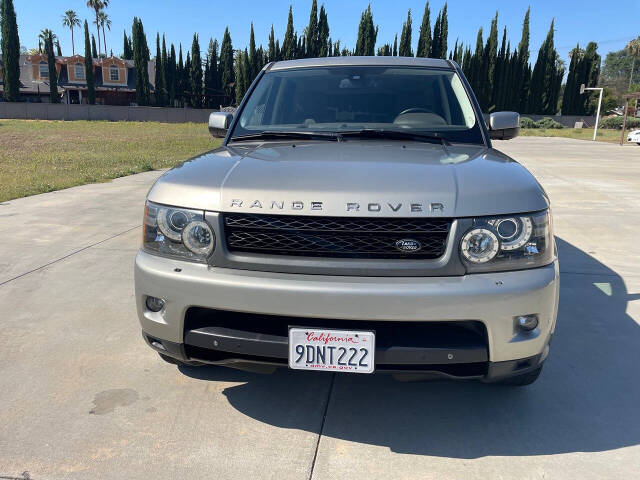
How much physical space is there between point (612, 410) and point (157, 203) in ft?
7.96

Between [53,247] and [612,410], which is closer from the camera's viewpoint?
[612,410]

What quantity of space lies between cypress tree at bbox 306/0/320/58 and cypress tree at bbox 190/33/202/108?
1246 cm

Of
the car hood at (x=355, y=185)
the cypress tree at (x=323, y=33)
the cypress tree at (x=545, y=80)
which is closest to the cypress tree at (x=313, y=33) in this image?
the cypress tree at (x=323, y=33)

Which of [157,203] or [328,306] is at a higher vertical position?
[157,203]

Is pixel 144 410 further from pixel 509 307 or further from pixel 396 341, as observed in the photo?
pixel 509 307

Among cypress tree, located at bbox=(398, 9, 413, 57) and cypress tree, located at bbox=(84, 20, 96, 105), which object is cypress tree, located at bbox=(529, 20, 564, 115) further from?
cypress tree, located at bbox=(84, 20, 96, 105)

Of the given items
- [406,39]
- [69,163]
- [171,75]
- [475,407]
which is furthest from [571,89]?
[475,407]

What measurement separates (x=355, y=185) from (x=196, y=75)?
60.5 m

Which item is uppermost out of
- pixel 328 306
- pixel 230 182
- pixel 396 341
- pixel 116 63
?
pixel 116 63

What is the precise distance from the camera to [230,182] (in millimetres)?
2229

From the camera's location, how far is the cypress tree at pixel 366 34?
58.2 meters

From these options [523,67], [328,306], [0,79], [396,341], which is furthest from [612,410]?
[0,79]

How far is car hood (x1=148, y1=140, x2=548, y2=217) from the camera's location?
2064 millimetres

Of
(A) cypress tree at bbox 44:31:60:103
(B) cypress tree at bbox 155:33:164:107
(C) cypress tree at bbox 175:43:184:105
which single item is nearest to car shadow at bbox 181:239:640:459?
(A) cypress tree at bbox 44:31:60:103
